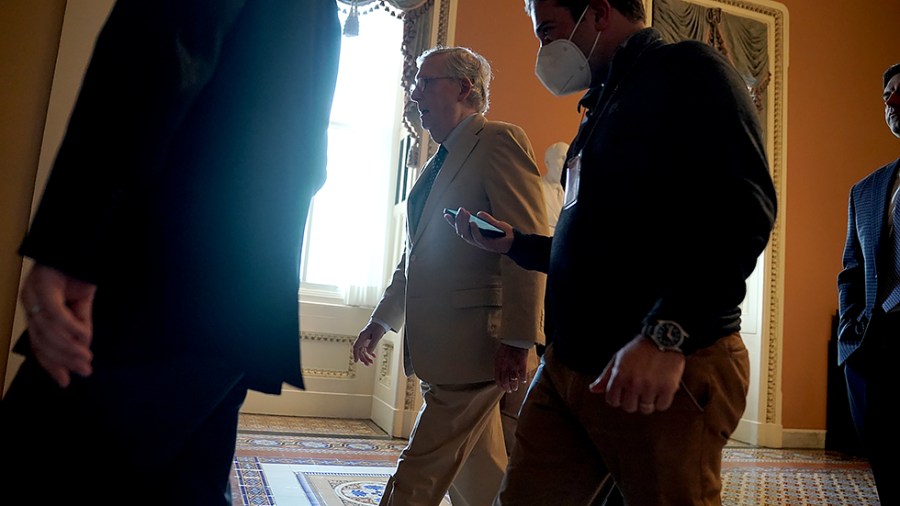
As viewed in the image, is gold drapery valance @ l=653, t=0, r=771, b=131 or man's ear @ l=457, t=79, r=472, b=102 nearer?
man's ear @ l=457, t=79, r=472, b=102

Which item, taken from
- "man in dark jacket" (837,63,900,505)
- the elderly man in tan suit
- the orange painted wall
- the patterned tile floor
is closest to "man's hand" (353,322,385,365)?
the elderly man in tan suit

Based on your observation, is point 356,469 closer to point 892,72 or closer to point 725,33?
point 892,72

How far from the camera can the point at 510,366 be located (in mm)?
1673

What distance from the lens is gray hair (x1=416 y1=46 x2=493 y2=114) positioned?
1964 mm

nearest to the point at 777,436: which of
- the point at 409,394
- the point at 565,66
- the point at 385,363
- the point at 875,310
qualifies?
the point at 409,394

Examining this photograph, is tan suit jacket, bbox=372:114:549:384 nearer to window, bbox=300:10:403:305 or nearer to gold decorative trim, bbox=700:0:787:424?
window, bbox=300:10:403:305

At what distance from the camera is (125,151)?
676mm

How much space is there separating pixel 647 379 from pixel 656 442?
0.45 feet

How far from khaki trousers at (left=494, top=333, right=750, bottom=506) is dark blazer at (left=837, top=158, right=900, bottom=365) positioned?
1.22 m

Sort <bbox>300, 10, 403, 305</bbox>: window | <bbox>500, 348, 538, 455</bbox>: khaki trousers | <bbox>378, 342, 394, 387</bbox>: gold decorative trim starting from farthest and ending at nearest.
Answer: <bbox>300, 10, 403, 305</bbox>: window
<bbox>378, 342, 394, 387</bbox>: gold decorative trim
<bbox>500, 348, 538, 455</bbox>: khaki trousers

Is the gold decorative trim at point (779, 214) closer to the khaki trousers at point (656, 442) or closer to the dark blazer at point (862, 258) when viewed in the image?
the dark blazer at point (862, 258)

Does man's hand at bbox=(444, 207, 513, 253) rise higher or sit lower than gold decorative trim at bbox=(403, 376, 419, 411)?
higher

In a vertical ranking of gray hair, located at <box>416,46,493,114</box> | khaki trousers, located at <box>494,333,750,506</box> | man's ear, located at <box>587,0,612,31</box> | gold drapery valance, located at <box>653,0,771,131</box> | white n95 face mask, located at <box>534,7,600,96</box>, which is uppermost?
gold drapery valance, located at <box>653,0,771,131</box>

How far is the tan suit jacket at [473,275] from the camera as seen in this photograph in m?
1.71
